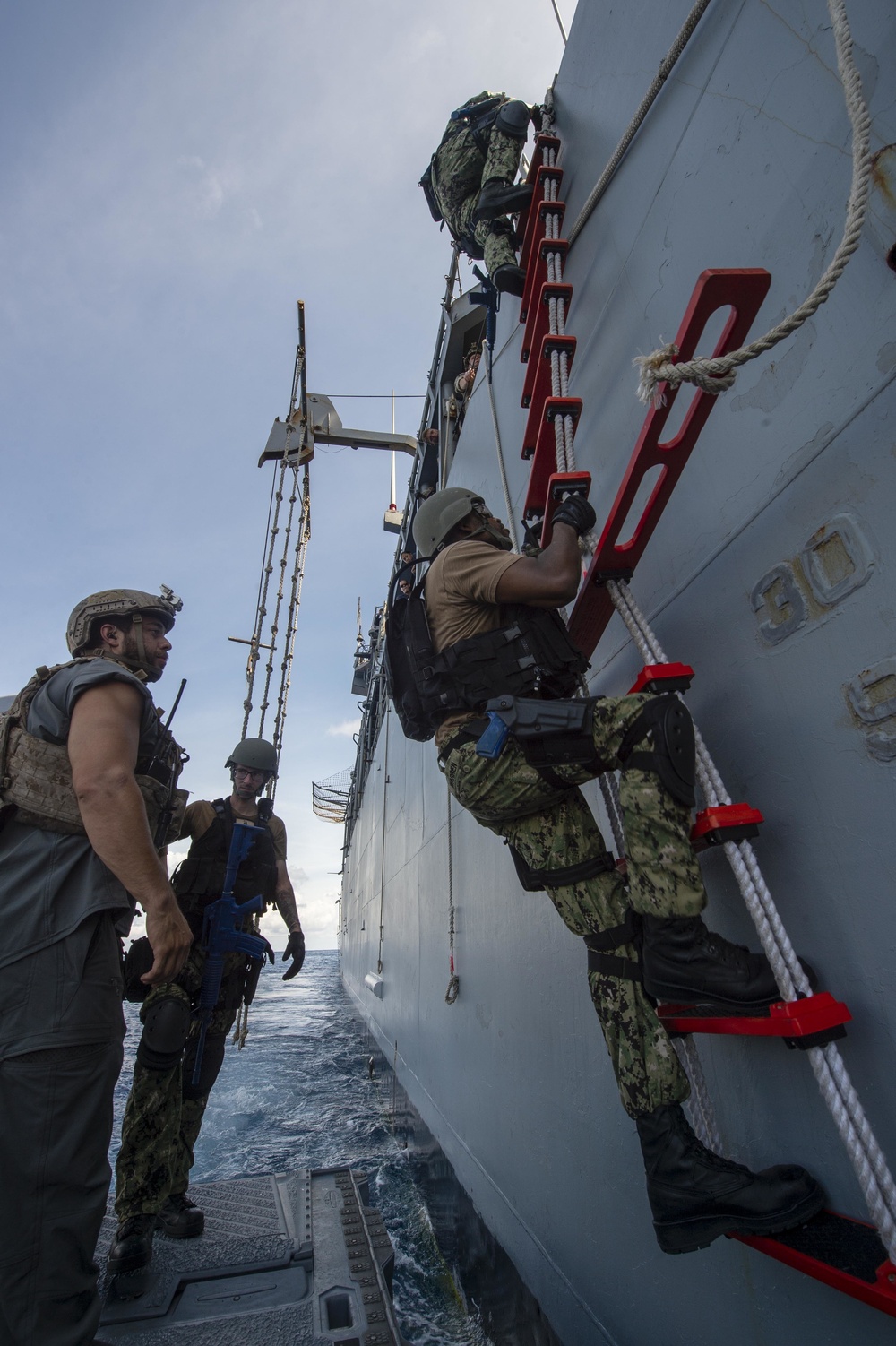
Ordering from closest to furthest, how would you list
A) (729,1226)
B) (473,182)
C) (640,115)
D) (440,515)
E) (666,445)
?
1. (729,1226)
2. (666,445)
3. (640,115)
4. (440,515)
5. (473,182)

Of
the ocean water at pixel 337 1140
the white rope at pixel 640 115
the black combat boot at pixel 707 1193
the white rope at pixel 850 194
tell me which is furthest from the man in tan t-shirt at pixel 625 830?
the ocean water at pixel 337 1140

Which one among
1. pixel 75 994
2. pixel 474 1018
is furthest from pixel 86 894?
Answer: pixel 474 1018

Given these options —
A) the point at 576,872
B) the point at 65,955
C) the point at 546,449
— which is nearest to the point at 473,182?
the point at 546,449

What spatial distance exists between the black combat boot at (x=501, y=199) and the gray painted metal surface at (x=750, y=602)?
0.34 m

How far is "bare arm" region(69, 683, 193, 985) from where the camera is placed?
57.7 inches

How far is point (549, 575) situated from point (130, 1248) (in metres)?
2.58

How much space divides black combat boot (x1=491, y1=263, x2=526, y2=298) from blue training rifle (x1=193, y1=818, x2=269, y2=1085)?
2.95 m

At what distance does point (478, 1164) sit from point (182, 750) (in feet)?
7.88

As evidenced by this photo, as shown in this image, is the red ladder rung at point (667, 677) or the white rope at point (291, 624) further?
the white rope at point (291, 624)

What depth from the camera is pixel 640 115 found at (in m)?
1.88

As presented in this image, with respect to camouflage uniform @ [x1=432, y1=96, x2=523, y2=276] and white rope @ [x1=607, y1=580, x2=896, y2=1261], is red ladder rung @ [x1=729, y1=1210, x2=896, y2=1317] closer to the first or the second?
white rope @ [x1=607, y1=580, x2=896, y2=1261]

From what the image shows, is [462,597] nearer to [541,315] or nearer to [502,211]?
[541,315]

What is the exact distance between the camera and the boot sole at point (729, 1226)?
1.00 m

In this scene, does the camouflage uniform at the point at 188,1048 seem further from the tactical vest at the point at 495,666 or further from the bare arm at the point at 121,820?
the tactical vest at the point at 495,666
